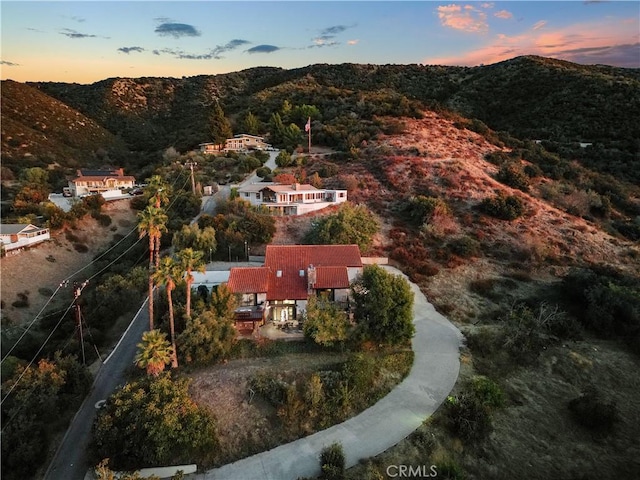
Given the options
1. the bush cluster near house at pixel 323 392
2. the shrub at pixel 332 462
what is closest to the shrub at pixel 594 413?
the bush cluster near house at pixel 323 392

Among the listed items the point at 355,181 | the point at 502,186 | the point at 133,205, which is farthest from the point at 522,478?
the point at 133,205

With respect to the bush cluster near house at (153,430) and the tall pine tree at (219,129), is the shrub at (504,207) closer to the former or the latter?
the bush cluster near house at (153,430)

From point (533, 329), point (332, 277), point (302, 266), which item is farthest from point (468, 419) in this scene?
point (302, 266)

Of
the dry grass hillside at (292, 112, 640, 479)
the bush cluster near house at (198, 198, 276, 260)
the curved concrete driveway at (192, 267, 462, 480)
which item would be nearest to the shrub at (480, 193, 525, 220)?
the dry grass hillside at (292, 112, 640, 479)

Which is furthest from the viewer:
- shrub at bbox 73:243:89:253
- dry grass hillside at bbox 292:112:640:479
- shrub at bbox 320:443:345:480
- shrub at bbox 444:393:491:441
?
shrub at bbox 73:243:89:253

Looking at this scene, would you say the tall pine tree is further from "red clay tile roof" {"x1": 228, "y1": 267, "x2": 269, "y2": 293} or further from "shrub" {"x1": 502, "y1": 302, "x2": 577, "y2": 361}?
"shrub" {"x1": 502, "y1": 302, "x2": 577, "y2": 361}

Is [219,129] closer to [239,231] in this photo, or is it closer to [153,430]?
[239,231]
